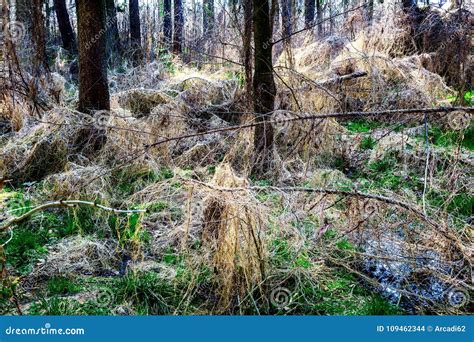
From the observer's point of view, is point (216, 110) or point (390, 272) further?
point (216, 110)

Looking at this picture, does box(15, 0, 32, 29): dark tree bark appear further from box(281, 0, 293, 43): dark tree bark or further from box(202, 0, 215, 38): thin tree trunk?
box(281, 0, 293, 43): dark tree bark

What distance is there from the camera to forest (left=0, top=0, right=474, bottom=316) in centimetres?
297

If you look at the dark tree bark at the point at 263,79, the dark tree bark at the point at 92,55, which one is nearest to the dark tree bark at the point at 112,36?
the dark tree bark at the point at 92,55

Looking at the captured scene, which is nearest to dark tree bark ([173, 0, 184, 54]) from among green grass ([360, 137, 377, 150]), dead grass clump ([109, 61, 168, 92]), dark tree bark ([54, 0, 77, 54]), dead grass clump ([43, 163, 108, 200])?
dead grass clump ([109, 61, 168, 92])

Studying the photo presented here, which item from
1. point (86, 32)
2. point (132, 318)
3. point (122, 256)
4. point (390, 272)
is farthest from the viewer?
point (86, 32)

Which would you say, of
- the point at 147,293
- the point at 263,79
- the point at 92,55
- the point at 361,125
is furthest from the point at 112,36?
the point at 147,293

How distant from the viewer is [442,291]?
3.01 metres

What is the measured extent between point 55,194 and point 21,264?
1009 millimetres

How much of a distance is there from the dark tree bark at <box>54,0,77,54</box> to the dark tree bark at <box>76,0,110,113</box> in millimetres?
6634

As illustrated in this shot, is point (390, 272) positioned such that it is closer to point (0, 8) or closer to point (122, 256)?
point (122, 256)

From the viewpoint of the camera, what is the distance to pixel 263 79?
5.15 meters

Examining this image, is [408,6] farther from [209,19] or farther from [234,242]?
[234,242]

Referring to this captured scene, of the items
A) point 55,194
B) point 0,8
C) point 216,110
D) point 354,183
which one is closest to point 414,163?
point 354,183

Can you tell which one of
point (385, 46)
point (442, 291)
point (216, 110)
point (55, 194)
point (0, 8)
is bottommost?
point (442, 291)
